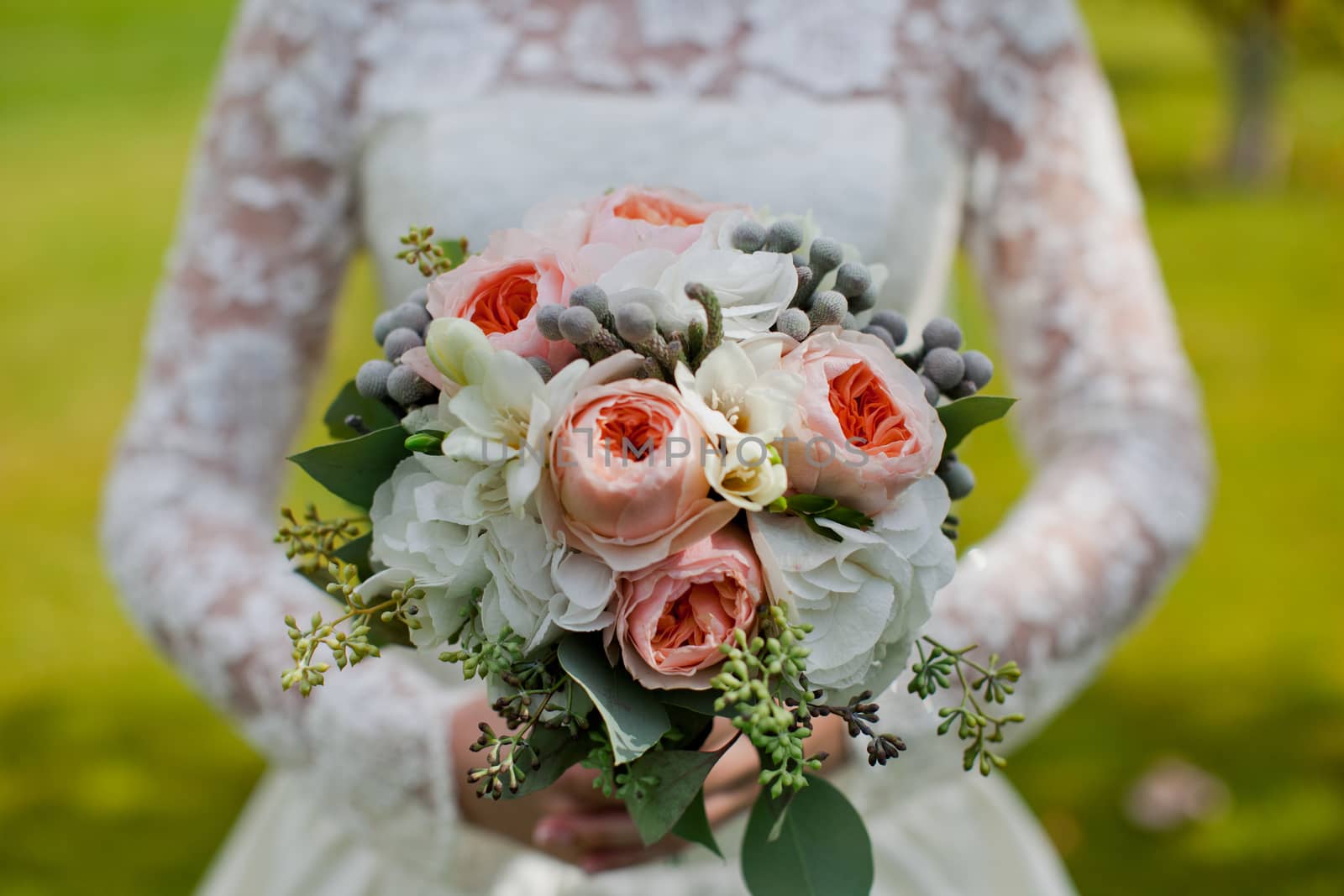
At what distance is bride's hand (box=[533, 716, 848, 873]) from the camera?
48.1 inches

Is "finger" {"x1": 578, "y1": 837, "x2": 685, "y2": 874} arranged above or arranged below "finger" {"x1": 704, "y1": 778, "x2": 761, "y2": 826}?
below

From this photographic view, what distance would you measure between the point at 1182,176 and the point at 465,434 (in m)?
7.79

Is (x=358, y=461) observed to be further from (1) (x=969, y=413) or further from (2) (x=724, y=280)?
(1) (x=969, y=413)

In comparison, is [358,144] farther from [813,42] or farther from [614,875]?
[614,875]

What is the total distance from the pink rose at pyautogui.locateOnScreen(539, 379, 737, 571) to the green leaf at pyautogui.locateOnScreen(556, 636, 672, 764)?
9 cm

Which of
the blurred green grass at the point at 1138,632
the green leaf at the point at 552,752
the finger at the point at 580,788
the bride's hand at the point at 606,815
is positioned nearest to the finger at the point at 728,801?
the bride's hand at the point at 606,815

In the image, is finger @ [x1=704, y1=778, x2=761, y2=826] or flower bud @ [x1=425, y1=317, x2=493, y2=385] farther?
finger @ [x1=704, y1=778, x2=761, y2=826]

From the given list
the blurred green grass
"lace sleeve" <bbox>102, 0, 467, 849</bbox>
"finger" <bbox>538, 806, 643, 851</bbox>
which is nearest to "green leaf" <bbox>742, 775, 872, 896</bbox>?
"finger" <bbox>538, 806, 643, 851</bbox>

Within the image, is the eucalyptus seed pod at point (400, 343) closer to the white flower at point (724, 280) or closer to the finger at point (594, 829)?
the white flower at point (724, 280)

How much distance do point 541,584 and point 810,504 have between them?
0.20 metres

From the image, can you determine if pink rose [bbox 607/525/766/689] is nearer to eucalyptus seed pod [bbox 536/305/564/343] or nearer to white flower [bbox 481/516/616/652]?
white flower [bbox 481/516/616/652]

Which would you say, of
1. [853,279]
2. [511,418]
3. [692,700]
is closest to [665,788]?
[692,700]

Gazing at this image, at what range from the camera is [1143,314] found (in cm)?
161

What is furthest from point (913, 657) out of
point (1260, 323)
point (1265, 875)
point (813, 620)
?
point (1260, 323)
